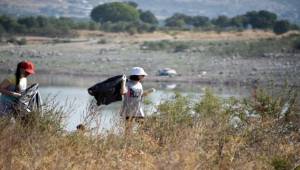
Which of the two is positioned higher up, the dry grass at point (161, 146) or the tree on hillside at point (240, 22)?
the dry grass at point (161, 146)

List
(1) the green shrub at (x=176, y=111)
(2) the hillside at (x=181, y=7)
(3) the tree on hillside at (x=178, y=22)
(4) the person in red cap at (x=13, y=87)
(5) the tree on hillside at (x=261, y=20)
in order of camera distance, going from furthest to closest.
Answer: (2) the hillside at (x=181, y=7) → (3) the tree on hillside at (x=178, y=22) → (5) the tree on hillside at (x=261, y=20) → (4) the person in red cap at (x=13, y=87) → (1) the green shrub at (x=176, y=111)

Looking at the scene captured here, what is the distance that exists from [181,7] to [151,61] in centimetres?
13162

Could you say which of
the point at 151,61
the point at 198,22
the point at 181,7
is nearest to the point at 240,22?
the point at 198,22

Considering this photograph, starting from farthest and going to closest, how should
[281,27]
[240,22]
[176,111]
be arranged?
[240,22] → [281,27] → [176,111]

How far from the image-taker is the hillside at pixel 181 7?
13600 centimetres

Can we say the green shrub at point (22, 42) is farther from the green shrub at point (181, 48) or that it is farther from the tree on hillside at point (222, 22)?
the tree on hillside at point (222, 22)

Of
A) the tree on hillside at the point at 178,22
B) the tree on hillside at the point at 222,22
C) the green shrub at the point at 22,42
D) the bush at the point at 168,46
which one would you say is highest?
the bush at the point at 168,46

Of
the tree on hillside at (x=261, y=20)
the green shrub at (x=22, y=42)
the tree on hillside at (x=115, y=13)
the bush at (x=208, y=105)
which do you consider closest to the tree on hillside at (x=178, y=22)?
the tree on hillside at (x=115, y=13)

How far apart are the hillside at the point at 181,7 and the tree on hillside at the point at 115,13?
36.8 m

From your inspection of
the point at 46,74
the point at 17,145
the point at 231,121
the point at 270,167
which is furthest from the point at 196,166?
the point at 46,74

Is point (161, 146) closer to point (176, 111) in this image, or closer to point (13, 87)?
point (176, 111)

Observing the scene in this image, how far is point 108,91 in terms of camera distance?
1142 centimetres

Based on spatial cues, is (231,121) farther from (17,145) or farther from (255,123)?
(17,145)

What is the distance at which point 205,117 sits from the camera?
1070 cm
